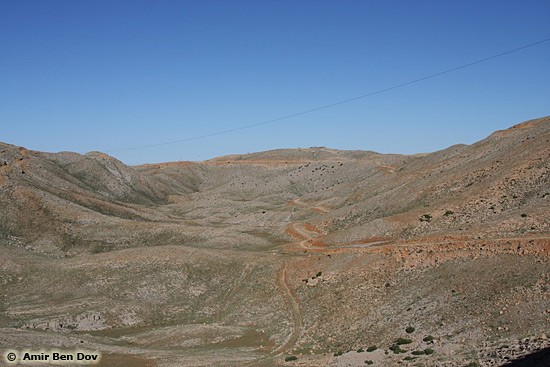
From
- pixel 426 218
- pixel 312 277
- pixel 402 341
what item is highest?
pixel 426 218

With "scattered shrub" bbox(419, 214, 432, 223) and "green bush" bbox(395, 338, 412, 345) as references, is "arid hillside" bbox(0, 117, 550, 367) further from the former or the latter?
"scattered shrub" bbox(419, 214, 432, 223)

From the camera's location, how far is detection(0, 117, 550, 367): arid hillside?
3003 cm

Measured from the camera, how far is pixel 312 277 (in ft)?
159

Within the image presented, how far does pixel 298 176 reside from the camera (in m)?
152

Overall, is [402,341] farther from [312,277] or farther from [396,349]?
[312,277]

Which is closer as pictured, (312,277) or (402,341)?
(402,341)

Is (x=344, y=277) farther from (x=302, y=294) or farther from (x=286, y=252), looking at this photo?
(x=286, y=252)

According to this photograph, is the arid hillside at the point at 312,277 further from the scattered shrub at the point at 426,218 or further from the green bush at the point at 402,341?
the scattered shrub at the point at 426,218

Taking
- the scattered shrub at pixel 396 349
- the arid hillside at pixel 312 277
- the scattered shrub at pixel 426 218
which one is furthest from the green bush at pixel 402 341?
the scattered shrub at pixel 426 218

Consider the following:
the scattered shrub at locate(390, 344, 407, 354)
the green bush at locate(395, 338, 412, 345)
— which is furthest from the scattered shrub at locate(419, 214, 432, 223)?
the scattered shrub at locate(390, 344, 407, 354)

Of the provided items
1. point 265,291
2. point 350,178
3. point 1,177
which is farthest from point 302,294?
point 350,178

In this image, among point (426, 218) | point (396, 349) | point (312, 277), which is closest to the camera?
point (396, 349)

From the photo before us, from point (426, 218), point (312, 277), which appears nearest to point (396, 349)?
point (312, 277)

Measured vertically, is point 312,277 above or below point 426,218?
below
